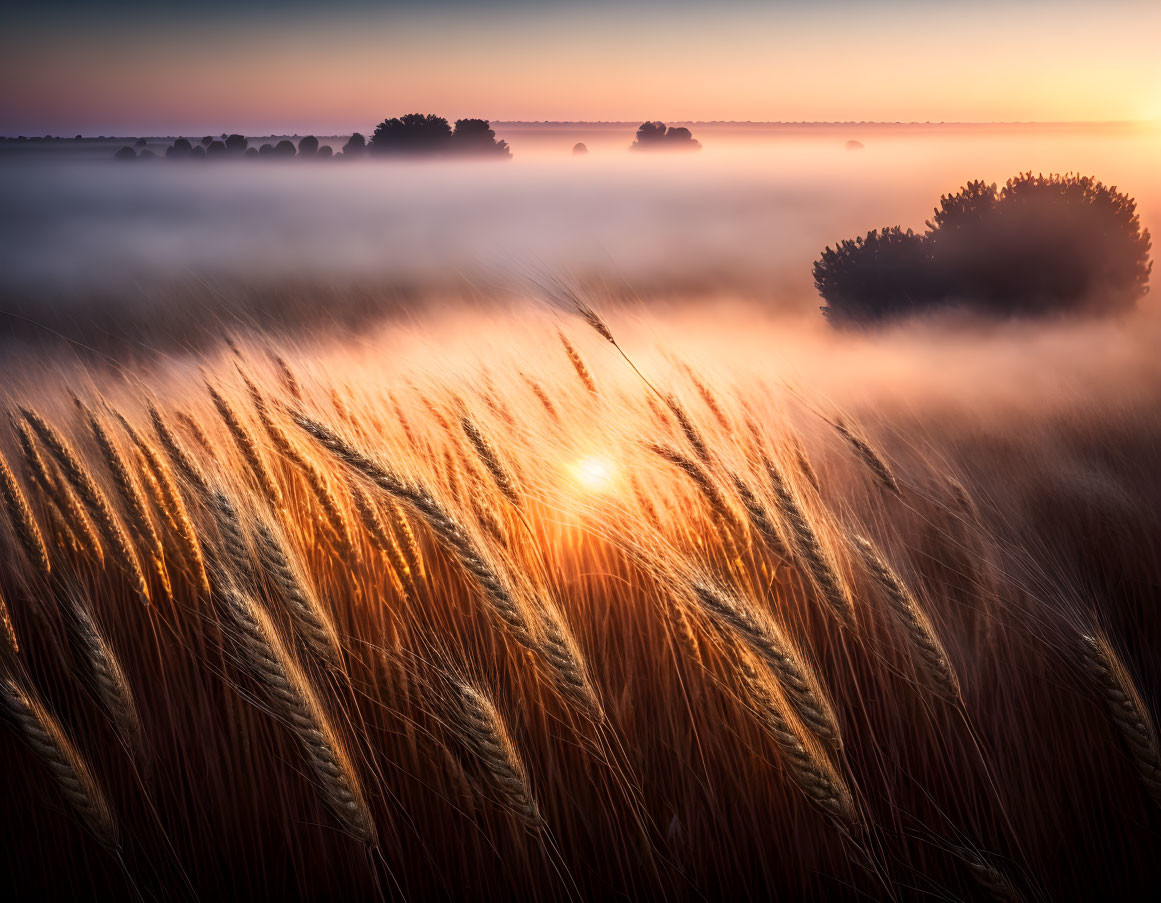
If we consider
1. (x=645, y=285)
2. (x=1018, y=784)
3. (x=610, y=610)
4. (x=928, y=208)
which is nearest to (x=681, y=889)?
(x=610, y=610)

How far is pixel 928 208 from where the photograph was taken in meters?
2.09

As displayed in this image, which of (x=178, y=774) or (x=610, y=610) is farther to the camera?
(x=610, y=610)

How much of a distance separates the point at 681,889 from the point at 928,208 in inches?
83.5

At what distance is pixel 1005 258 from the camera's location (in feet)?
6.49

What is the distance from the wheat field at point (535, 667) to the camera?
0.84m

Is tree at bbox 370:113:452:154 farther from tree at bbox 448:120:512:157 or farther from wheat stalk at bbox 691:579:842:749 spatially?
wheat stalk at bbox 691:579:842:749

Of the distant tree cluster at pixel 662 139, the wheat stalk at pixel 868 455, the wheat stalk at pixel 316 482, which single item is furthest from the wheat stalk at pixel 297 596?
the distant tree cluster at pixel 662 139

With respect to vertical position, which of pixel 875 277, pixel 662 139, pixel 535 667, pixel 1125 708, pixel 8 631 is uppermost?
pixel 662 139

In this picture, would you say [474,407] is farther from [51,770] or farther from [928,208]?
[928,208]

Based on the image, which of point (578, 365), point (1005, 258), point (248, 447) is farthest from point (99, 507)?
point (1005, 258)

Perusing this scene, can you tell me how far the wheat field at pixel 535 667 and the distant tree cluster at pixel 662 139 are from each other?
1.19m

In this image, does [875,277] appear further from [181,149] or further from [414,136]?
[181,149]

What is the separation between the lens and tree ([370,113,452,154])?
1.89 m

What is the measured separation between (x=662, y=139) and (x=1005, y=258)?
1.14m
